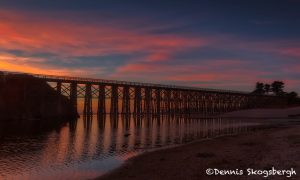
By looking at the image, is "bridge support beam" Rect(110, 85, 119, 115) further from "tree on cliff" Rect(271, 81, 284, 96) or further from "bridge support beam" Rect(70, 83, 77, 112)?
"tree on cliff" Rect(271, 81, 284, 96)

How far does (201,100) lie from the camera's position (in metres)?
107

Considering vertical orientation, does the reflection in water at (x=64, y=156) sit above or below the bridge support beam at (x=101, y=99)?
below

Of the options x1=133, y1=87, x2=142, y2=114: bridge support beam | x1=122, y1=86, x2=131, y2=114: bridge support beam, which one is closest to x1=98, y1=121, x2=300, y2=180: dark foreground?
x1=122, y1=86, x2=131, y2=114: bridge support beam

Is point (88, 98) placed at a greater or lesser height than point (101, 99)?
greater

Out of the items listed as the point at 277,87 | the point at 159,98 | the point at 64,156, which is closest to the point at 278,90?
the point at 277,87

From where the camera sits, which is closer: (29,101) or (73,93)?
(29,101)

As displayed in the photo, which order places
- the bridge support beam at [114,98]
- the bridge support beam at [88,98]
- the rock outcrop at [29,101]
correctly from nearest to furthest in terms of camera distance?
the rock outcrop at [29,101]
the bridge support beam at [88,98]
the bridge support beam at [114,98]

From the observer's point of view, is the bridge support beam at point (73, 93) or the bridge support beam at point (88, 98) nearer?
the bridge support beam at point (73, 93)

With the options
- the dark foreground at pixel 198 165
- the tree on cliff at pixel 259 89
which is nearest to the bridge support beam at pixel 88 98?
the dark foreground at pixel 198 165

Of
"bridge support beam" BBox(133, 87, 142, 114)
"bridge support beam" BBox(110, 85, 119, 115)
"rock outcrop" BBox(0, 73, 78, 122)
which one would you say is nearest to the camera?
"rock outcrop" BBox(0, 73, 78, 122)

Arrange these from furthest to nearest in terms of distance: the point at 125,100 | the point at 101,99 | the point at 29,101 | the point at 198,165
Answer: the point at 125,100, the point at 101,99, the point at 29,101, the point at 198,165

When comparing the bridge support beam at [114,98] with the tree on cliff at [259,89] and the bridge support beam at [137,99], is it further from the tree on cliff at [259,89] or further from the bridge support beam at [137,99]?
the tree on cliff at [259,89]

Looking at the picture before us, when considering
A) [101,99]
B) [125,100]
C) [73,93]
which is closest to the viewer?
[73,93]

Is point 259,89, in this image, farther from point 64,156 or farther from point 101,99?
point 64,156
